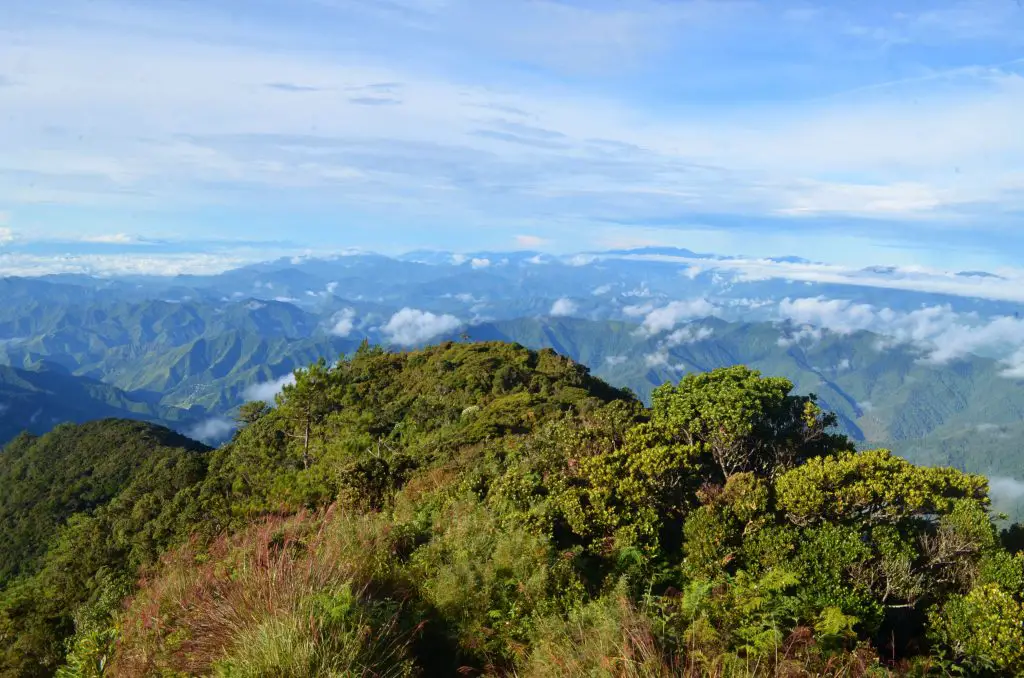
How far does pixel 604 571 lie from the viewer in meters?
10.4

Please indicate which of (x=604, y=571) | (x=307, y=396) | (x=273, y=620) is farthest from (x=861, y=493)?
(x=307, y=396)

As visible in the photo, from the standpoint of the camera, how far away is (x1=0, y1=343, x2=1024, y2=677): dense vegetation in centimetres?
616

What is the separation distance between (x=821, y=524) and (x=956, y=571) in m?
2.35

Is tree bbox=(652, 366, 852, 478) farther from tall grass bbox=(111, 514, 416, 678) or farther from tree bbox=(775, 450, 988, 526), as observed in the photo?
tall grass bbox=(111, 514, 416, 678)

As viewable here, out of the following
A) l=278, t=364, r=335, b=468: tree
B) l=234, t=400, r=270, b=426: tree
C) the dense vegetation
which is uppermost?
the dense vegetation

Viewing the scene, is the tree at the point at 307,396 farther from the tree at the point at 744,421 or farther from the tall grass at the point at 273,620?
the tall grass at the point at 273,620

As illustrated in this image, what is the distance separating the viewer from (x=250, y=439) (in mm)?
41344

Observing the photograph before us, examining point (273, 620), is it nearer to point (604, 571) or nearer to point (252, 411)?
point (604, 571)

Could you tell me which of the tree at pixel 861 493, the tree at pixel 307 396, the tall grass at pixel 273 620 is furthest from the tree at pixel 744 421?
the tree at pixel 307 396

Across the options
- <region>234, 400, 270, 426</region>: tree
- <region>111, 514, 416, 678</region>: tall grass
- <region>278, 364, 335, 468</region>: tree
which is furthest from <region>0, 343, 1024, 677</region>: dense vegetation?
<region>234, 400, 270, 426</region>: tree

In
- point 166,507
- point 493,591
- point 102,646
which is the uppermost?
point 493,591

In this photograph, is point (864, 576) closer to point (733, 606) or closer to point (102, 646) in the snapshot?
point (733, 606)

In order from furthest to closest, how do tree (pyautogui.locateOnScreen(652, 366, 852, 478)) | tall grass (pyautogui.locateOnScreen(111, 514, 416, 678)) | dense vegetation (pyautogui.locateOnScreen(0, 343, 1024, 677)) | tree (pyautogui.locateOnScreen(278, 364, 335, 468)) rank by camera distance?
tree (pyautogui.locateOnScreen(278, 364, 335, 468))
tree (pyautogui.locateOnScreen(652, 366, 852, 478))
dense vegetation (pyautogui.locateOnScreen(0, 343, 1024, 677))
tall grass (pyautogui.locateOnScreen(111, 514, 416, 678))

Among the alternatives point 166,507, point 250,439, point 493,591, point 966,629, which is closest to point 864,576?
point 966,629
